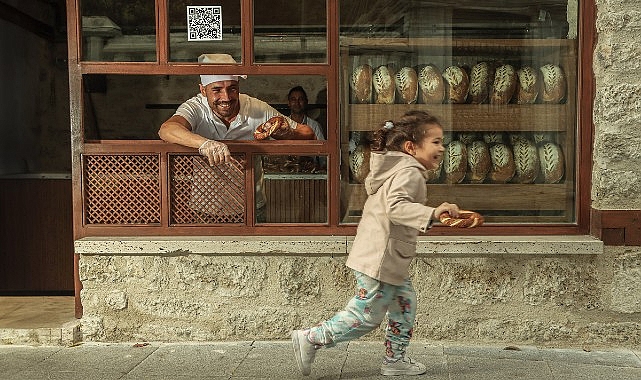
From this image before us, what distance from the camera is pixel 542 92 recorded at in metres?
6.18

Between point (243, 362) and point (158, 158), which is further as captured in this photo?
point (158, 158)

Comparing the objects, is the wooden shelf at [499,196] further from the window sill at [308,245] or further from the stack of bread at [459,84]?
the stack of bread at [459,84]

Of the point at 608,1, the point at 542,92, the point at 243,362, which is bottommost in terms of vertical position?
the point at 243,362

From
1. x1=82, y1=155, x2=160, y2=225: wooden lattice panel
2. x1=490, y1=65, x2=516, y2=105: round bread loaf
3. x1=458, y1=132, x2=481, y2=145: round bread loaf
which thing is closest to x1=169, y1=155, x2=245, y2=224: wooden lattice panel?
x1=82, y1=155, x2=160, y2=225: wooden lattice panel

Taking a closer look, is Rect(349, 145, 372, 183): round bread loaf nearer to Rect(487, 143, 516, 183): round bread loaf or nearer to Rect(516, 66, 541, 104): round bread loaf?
Rect(487, 143, 516, 183): round bread loaf

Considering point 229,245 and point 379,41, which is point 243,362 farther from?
point 379,41

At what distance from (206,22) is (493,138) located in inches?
83.4

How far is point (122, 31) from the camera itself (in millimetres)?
6145

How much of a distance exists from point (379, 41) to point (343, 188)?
1036mm

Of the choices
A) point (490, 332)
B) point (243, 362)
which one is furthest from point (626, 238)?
point (243, 362)

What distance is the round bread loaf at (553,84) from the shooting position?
612cm

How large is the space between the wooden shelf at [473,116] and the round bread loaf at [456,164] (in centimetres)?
13

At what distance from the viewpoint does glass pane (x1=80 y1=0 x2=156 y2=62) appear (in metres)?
6.13

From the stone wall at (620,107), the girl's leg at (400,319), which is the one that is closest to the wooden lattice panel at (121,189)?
the girl's leg at (400,319)
